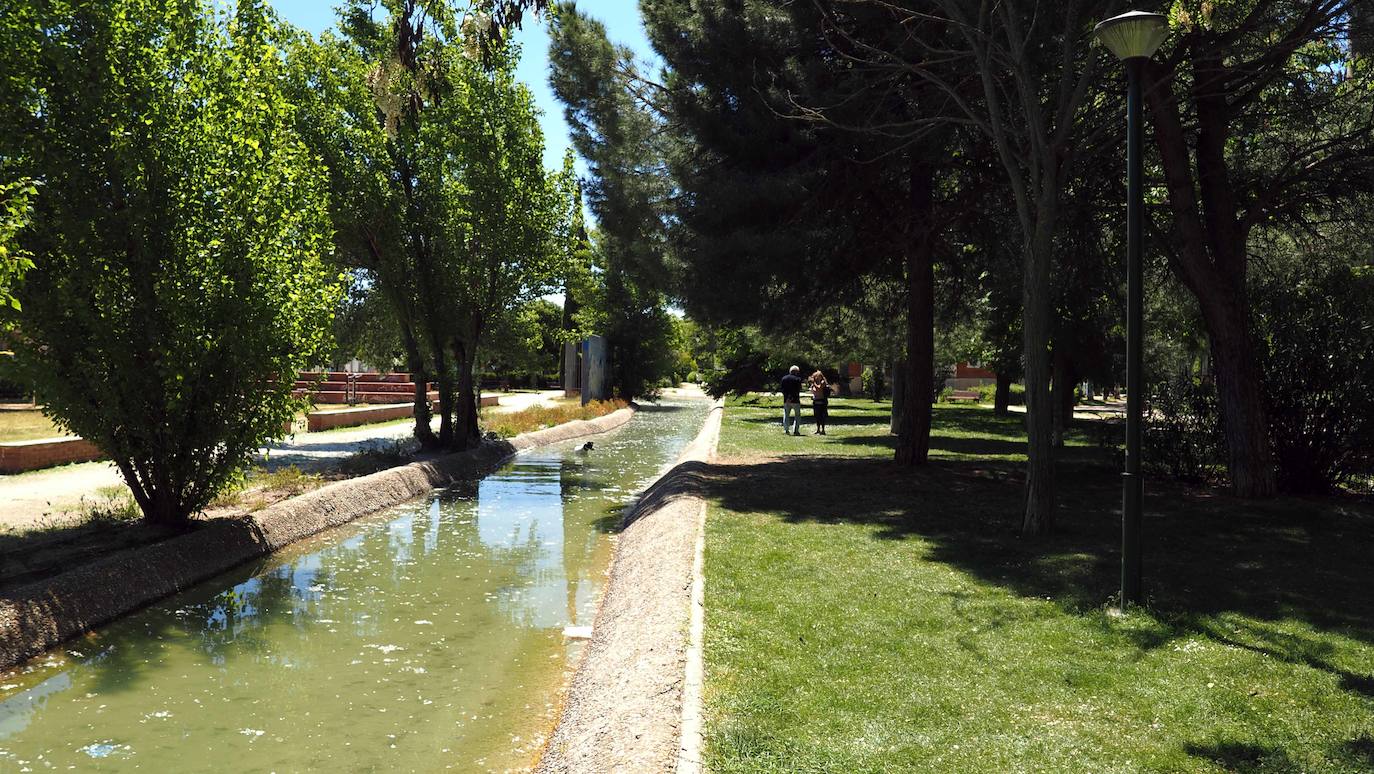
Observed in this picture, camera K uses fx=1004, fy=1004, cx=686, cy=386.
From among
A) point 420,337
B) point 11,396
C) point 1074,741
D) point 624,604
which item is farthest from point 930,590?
point 11,396

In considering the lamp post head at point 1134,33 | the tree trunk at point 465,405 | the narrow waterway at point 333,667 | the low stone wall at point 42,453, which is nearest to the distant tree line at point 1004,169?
the lamp post head at point 1134,33

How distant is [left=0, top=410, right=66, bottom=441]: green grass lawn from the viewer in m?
17.8

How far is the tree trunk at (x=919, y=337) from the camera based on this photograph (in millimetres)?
16344

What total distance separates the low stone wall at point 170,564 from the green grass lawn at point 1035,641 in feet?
A: 16.5

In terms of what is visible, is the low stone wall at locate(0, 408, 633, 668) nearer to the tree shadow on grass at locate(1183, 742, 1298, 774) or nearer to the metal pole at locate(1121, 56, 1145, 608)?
the tree shadow on grass at locate(1183, 742, 1298, 774)

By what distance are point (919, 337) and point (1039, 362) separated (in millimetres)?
6746

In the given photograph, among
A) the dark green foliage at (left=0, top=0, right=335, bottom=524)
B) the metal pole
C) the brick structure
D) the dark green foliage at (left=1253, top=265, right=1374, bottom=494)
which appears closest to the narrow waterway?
the dark green foliage at (left=0, top=0, right=335, bottom=524)

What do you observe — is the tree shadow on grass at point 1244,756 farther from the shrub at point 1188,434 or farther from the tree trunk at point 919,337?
the tree trunk at point 919,337

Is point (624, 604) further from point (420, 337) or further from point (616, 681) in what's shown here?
point (420, 337)

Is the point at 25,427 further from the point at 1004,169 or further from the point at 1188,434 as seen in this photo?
the point at 1188,434

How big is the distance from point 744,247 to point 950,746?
1067cm

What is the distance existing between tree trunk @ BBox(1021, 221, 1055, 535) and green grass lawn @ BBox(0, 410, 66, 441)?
48.4 ft

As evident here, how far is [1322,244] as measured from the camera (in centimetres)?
1683

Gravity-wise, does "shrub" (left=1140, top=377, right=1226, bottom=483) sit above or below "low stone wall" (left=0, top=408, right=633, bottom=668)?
above
